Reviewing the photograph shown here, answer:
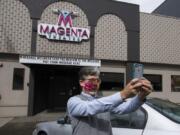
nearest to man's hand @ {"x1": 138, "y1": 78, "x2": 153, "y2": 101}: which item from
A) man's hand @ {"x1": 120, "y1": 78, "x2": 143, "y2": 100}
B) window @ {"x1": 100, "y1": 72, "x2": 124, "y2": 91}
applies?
man's hand @ {"x1": 120, "y1": 78, "x2": 143, "y2": 100}

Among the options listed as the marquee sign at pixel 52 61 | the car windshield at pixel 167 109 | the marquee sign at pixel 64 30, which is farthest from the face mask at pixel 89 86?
the marquee sign at pixel 64 30

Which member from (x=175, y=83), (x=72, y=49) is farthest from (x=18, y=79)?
(x=175, y=83)

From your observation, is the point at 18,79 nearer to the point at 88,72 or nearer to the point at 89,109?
the point at 88,72

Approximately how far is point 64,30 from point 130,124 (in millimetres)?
16298

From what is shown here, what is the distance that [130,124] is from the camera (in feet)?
17.2

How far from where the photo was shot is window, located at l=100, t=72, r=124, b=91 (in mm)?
22886

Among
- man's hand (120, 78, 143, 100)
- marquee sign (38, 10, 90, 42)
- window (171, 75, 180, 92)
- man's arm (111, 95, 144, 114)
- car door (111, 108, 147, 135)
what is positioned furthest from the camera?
window (171, 75, 180, 92)

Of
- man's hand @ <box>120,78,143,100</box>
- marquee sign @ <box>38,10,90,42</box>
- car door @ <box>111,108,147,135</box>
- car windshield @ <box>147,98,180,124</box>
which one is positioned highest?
marquee sign @ <box>38,10,90,42</box>

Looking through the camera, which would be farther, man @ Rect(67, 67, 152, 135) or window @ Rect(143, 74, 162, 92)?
window @ Rect(143, 74, 162, 92)

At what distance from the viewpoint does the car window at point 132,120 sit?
5111 millimetres

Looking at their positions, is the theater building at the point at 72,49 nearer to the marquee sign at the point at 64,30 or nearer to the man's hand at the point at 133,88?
the marquee sign at the point at 64,30

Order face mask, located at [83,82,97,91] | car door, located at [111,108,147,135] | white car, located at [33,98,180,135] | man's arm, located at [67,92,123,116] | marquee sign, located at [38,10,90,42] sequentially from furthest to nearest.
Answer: marquee sign, located at [38,10,90,42]
car door, located at [111,108,147,135]
white car, located at [33,98,180,135]
face mask, located at [83,82,97,91]
man's arm, located at [67,92,123,116]

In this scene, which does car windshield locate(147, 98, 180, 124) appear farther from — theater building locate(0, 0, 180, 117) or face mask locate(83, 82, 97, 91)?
theater building locate(0, 0, 180, 117)

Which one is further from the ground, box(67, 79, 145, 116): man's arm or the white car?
box(67, 79, 145, 116): man's arm
